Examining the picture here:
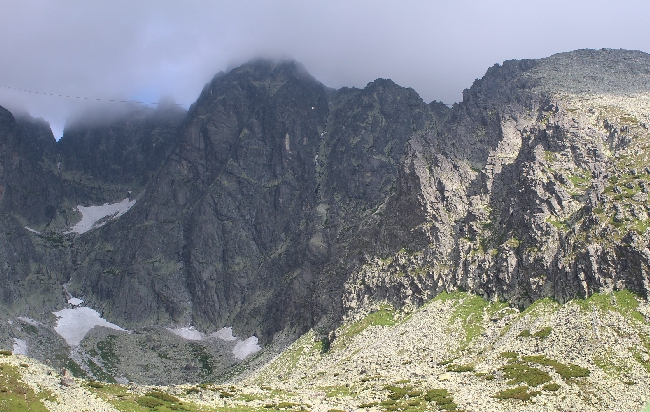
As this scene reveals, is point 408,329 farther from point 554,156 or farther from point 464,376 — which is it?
point 554,156

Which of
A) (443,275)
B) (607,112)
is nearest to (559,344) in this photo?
(443,275)

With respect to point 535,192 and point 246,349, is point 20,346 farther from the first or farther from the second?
point 535,192

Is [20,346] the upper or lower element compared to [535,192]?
lower

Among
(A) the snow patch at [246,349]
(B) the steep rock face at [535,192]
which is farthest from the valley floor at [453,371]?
(A) the snow patch at [246,349]

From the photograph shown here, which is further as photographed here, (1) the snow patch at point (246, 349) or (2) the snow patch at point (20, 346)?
(1) the snow patch at point (246, 349)

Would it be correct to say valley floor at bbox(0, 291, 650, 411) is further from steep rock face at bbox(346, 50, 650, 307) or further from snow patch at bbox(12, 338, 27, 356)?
snow patch at bbox(12, 338, 27, 356)

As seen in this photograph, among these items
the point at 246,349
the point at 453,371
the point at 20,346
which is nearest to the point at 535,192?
the point at 453,371

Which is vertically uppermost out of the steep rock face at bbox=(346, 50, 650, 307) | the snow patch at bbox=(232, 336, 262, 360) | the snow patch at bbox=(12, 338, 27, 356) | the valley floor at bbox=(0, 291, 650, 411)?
the steep rock face at bbox=(346, 50, 650, 307)

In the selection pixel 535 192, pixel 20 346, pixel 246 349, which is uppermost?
pixel 535 192

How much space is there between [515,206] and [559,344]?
165 ft

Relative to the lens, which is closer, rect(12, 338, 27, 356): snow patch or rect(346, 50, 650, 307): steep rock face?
rect(346, 50, 650, 307): steep rock face

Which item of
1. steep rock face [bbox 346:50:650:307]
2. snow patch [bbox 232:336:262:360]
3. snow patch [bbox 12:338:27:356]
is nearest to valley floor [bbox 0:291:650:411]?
steep rock face [bbox 346:50:650:307]

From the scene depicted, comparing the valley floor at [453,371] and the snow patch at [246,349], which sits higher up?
the valley floor at [453,371]

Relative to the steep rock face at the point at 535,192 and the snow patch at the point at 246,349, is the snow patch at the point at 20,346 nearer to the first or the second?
the snow patch at the point at 246,349
